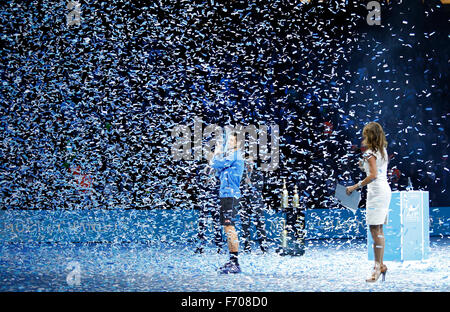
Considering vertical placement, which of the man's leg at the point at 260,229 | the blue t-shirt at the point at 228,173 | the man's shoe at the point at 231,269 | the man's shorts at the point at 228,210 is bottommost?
the man's shoe at the point at 231,269

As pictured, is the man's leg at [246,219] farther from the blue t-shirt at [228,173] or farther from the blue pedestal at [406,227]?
the blue pedestal at [406,227]

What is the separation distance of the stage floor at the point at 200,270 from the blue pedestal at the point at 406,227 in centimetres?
15

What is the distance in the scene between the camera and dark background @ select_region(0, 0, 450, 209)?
983 cm

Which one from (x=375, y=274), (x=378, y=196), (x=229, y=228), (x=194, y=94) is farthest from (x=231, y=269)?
(x=194, y=94)

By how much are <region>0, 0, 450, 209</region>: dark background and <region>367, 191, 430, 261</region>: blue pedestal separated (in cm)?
327

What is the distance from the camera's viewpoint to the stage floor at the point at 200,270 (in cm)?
503

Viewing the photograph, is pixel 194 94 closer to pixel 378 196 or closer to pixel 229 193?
pixel 229 193

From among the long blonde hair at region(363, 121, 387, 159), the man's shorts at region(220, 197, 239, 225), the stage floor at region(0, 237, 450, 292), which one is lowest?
the stage floor at region(0, 237, 450, 292)

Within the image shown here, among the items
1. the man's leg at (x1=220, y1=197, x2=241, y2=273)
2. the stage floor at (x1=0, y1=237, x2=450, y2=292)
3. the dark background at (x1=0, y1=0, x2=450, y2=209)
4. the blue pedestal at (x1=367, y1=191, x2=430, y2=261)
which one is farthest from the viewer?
the dark background at (x1=0, y1=0, x2=450, y2=209)

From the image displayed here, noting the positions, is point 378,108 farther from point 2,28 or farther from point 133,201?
point 2,28

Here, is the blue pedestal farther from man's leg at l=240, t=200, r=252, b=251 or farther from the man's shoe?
man's leg at l=240, t=200, r=252, b=251

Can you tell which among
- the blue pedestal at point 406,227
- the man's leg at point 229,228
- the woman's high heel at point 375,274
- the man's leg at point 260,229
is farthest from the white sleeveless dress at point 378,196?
the man's leg at point 260,229

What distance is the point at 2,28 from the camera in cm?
964

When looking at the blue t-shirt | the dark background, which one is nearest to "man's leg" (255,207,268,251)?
the blue t-shirt
